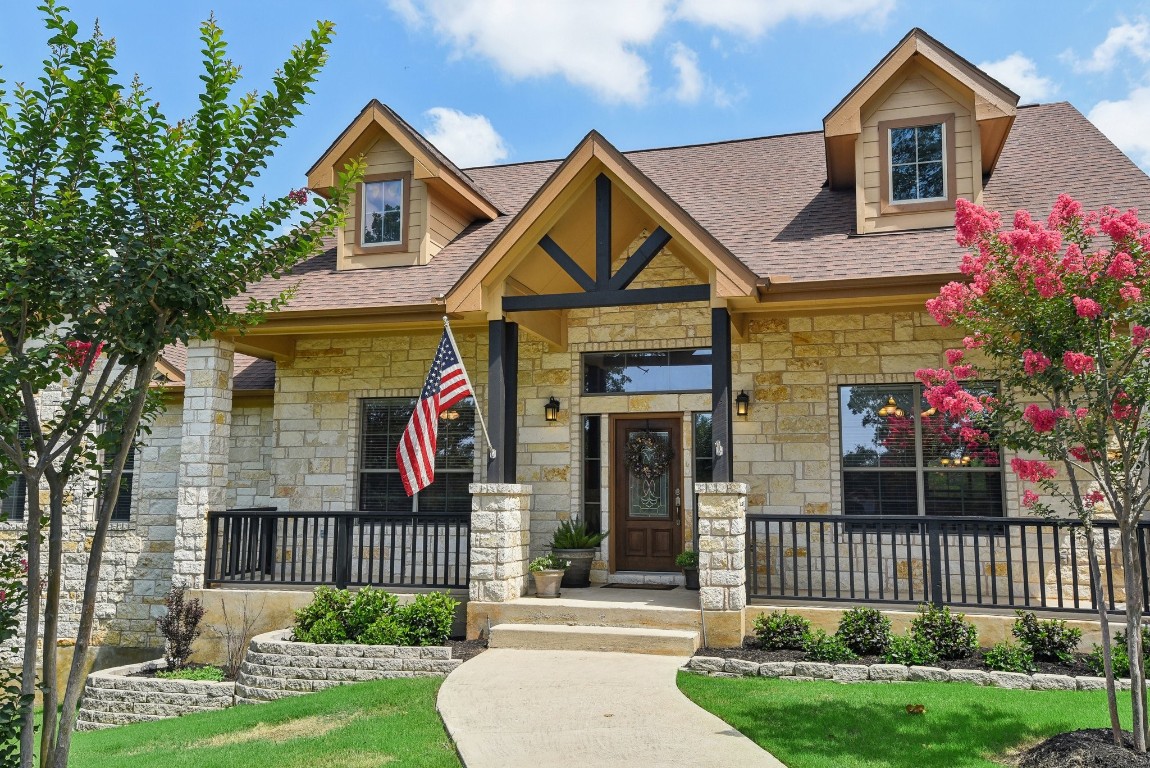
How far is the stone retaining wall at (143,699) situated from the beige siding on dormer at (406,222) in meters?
5.88

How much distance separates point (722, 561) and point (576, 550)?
251 centimetres

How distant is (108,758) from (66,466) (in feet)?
12.6

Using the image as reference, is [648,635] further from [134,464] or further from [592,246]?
[134,464]

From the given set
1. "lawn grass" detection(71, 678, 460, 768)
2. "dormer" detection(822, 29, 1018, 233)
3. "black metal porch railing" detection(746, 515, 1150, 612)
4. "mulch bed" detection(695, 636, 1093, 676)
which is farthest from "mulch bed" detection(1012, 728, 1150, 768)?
"dormer" detection(822, 29, 1018, 233)

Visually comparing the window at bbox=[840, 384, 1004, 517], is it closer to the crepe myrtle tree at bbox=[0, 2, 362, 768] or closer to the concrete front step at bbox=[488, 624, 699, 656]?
the concrete front step at bbox=[488, 624, 699, 656]

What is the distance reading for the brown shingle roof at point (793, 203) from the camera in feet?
32.0

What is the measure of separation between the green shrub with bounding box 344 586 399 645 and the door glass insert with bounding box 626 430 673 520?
3.58m

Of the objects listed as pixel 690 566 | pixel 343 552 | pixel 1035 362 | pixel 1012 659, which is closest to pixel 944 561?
pixel 1012 659

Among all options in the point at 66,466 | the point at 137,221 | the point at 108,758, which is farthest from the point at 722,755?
the point at 108,758

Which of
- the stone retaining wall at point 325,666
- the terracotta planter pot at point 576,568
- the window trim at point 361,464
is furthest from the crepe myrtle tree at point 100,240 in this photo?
the window trim at point 361,464

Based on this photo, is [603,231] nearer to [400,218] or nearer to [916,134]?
[400,218]

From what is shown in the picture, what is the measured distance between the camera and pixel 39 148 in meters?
4.12

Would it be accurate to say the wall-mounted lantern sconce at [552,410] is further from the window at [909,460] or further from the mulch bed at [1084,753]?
the mulch bed at [1084,753]

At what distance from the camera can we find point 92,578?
13.6 feet
